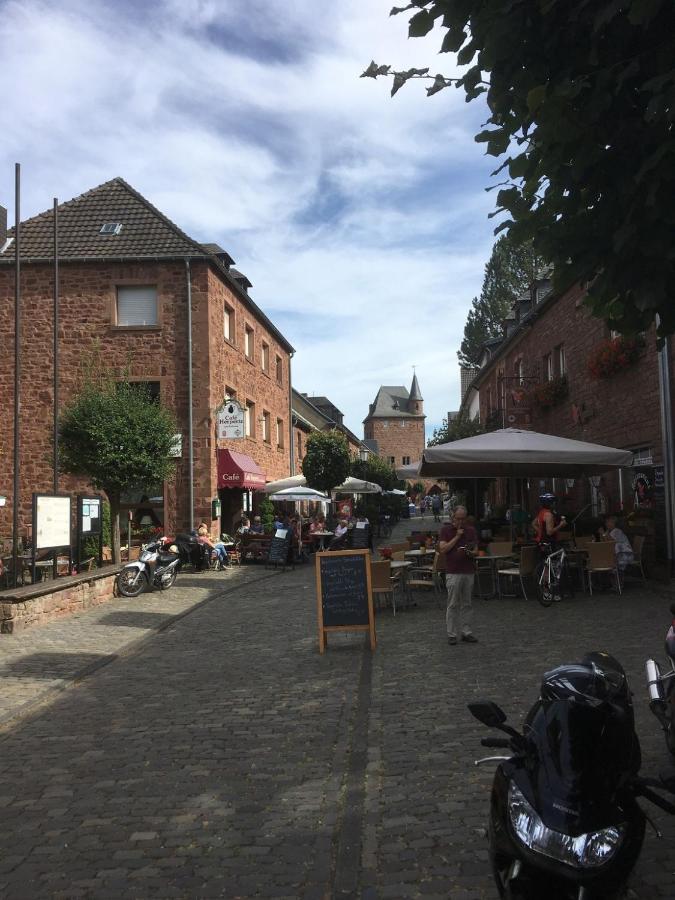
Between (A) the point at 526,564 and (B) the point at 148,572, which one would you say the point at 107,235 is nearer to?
(B) the point at 148,572

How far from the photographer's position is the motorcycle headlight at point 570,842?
2.68 meters

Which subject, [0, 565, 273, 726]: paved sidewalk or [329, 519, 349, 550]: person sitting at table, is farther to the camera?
[329, 519, 349, 550]: person sitting at table

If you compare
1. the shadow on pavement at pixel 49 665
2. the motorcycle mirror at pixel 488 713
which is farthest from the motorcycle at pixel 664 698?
the shadow on pavement at pixel 49 665

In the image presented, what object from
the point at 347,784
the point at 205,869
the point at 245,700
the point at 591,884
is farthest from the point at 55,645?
the point at 591,884

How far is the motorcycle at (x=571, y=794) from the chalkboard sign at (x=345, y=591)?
6302 millimetres

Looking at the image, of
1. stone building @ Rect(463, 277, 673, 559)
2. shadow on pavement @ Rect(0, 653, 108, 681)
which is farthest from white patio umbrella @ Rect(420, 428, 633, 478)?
A: shadow on pavement @ Rect(0, 653, 108, 681)

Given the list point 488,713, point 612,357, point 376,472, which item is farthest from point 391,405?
point 488,713

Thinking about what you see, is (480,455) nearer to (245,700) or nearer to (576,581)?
(576,581)

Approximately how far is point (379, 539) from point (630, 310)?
95.3 ft

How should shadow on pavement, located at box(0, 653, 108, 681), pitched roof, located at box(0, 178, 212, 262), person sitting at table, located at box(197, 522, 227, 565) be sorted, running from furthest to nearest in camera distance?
pitched roof, located at box(0, 178, 212, 262)
person sitting at table, located at box(197, 522, 227, 565)
shadow on pavement, located at box(0, 653, 108, 681)

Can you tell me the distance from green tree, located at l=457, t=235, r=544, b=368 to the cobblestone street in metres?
44.9

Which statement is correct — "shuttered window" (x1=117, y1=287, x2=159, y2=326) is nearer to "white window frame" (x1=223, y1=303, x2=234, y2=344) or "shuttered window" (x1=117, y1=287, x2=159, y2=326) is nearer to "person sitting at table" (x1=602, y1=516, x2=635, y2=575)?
"white window frame" (x1=223, y1=303, x2=234, y2=344)

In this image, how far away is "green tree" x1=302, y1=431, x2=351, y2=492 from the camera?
102 feet

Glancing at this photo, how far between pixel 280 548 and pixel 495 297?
40229mm
